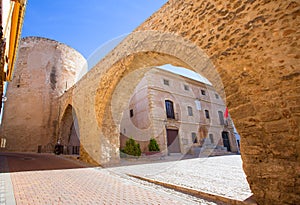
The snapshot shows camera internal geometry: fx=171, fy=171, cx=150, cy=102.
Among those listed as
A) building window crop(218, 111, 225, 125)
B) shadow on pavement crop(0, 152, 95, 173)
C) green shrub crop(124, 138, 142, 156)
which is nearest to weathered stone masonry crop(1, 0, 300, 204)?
shadow on pavement crop(0, 152, 95, 173)

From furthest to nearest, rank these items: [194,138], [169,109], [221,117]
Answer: [221,117] < [194,138] < [169,109]

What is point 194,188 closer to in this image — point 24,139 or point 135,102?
point 135,102

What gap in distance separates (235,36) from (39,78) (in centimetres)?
1557

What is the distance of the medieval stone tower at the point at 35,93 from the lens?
12984 mm

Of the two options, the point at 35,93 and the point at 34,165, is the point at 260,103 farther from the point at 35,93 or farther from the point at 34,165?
the point at 35,93

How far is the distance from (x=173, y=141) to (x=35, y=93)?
11709 mm

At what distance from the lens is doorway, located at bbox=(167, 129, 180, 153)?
1290 centimetres

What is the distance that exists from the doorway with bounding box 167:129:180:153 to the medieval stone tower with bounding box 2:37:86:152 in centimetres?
888

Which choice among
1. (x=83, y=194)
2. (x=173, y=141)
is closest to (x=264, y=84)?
(x=83, y=194)

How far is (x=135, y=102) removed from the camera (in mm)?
14445

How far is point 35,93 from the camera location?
1385 centimetres

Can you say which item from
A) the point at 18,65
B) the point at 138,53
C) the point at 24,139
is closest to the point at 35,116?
the point at 24,139

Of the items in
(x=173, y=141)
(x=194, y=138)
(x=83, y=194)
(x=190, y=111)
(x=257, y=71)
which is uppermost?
(x=190, y=111)

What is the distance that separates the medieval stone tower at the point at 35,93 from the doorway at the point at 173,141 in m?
8.88
